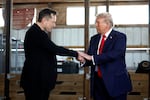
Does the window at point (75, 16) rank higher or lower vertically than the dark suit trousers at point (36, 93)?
higher

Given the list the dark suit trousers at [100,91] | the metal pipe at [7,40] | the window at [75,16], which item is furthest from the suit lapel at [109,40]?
the window at [75,16]

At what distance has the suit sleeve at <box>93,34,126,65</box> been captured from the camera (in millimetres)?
2518

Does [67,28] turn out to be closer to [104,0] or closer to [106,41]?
[104,0]

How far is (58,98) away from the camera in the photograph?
4.28 metres

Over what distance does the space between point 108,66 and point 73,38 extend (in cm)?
484

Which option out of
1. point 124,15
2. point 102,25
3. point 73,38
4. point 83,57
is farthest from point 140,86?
point 73,38

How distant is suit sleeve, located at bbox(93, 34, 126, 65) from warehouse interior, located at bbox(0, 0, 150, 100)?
1.31 m

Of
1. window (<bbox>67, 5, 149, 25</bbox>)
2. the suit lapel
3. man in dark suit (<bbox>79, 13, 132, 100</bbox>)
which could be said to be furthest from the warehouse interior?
the suit lapel

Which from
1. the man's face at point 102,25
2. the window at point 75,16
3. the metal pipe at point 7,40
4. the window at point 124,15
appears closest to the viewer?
the man's face at point 102,25

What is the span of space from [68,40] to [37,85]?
4.94 m

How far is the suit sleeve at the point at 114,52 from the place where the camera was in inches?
99.1

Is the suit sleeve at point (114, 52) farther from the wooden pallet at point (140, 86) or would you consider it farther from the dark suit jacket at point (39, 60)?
the wooden pallet at point (140, 86)

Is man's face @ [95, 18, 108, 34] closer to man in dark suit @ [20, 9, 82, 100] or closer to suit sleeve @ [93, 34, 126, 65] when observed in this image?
suit sleeve @ [93, 34, 126, 65]

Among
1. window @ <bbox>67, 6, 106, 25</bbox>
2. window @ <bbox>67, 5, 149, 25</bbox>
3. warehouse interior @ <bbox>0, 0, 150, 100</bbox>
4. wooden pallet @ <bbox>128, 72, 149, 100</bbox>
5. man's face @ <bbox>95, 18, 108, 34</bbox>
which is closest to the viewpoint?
man's face @ <bbox>95, 18, 108, 34</bbox>
